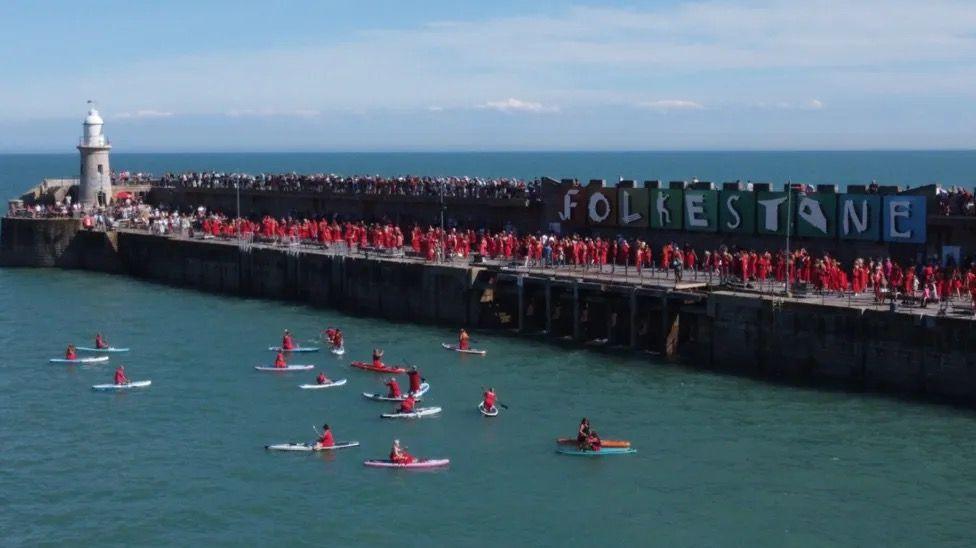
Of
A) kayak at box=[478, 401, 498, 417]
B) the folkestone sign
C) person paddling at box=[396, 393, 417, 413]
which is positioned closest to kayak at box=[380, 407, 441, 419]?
person paddling at box=[396, 393, 417, 413]

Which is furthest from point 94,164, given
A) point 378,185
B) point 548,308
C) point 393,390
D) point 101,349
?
point 393,390

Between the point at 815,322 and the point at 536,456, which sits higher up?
the point at 815,322

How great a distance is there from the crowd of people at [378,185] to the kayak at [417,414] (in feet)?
84.2

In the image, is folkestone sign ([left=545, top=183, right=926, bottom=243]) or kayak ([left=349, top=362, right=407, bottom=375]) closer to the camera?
kayak ([left=349, top=362, right=407, bottom=375])

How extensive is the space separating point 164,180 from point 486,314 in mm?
45916

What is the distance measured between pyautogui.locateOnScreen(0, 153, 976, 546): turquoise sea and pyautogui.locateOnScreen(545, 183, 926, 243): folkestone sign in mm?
9401

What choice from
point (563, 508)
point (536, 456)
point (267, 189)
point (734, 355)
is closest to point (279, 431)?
point (536, 456)

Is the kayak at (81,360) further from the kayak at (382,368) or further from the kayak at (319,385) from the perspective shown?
the kayak at (382,368)

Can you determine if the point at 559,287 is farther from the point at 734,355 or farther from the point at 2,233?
the point at 2,233

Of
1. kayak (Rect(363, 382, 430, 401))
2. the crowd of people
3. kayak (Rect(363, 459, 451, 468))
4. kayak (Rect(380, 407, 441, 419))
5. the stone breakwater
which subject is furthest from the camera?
the crowd of people

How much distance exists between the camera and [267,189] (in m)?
85.8

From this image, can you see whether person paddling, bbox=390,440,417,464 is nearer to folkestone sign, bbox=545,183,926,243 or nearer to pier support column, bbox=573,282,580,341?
pier support column, bbox=573,282,580,341

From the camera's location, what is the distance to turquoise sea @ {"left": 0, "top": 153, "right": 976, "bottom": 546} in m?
32.0

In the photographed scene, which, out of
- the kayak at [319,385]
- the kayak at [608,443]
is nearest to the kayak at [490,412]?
the kayak at [608,443]
